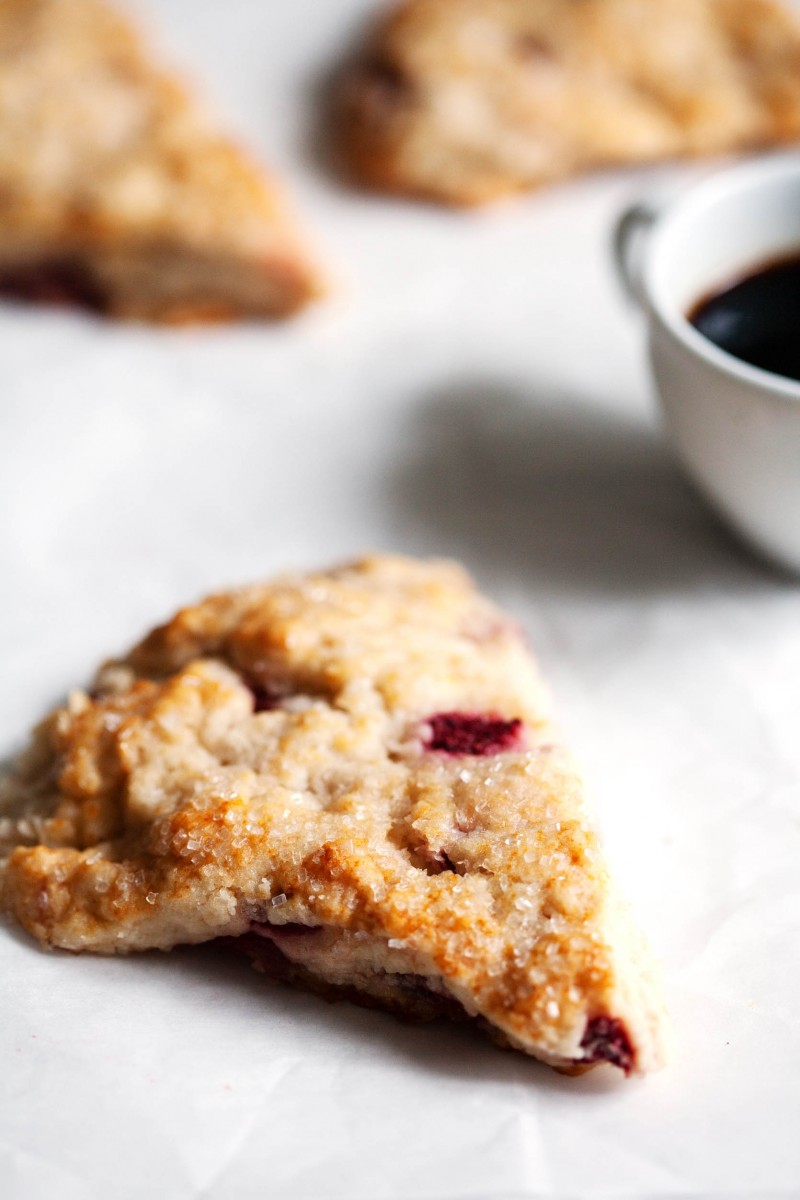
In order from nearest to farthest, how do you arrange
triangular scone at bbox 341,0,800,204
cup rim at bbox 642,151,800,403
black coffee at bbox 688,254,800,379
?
cup rim at bbox 642,151,800,403, black coffee at bbox 688,254,800,379, triangular scone at bbox 341,0,800,204

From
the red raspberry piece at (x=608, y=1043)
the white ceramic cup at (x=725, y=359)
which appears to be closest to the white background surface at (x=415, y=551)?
the red raspberry piece at (x=608, y=1043)

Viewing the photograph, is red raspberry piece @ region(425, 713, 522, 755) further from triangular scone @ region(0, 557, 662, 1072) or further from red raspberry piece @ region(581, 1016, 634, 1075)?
red raspberry piece @ region(581, 1016, 634, 1075)

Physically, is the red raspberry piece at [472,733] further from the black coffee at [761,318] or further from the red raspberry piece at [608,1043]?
the black coffee at [761,318]

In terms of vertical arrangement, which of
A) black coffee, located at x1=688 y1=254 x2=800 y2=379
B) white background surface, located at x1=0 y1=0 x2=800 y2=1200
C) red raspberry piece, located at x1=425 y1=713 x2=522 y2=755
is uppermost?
black coffee, located at x1=688 y1=254 x2=800 y2=379

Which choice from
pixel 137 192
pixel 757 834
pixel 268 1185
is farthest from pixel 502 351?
pixel 268 1185

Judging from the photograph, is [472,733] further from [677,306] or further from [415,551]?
[677,306]

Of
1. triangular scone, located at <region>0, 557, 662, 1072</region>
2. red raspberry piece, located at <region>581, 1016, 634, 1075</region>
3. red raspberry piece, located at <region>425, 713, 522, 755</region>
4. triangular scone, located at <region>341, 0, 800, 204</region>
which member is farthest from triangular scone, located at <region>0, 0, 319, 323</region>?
red raspberry piece, located at <region>581, 1016, 634, 1075</region>
